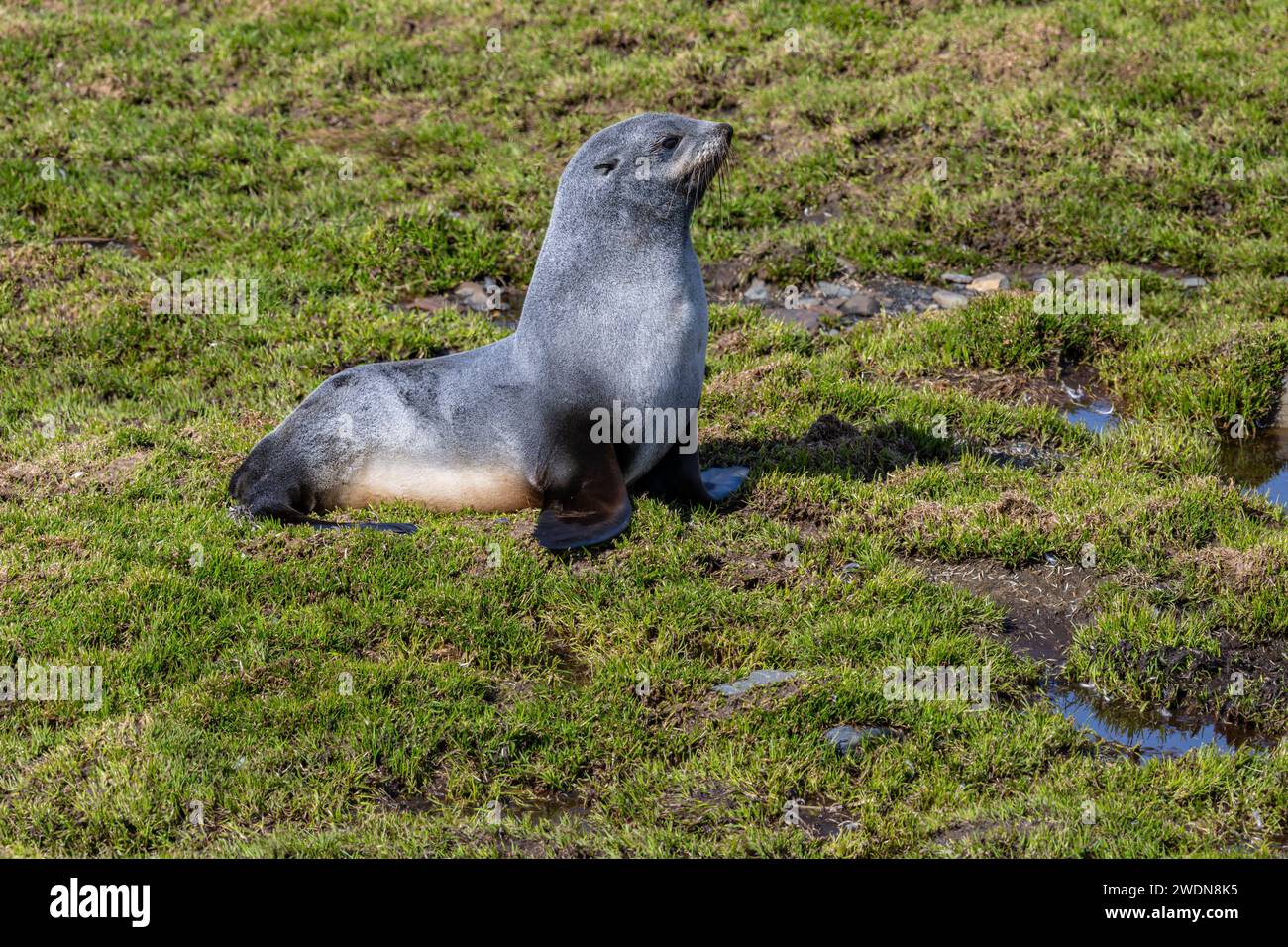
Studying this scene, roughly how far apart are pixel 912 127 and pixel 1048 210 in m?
1.62

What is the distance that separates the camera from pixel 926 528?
21.1 ft

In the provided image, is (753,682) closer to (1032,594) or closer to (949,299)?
(1032,594)

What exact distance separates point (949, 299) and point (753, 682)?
487 centimetres

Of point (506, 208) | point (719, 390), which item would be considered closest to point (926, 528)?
point (719, 390)

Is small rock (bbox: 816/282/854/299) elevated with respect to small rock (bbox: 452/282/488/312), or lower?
elevated

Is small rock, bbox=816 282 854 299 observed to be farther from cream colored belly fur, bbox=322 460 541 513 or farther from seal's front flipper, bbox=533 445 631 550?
cream colored belly fur, bbox=322 460 541 513

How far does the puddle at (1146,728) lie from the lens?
5.01 m

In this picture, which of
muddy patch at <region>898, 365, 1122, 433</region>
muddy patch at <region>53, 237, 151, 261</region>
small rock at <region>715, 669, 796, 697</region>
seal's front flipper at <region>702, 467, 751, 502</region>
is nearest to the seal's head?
seal's front flipper at <region>702, 467, 751, 502</region>

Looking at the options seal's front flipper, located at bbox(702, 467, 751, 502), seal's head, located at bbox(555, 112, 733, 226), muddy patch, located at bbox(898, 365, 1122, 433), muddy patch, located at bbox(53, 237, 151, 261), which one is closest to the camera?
seal's head, located at bbox(555, 112, 733, 226)

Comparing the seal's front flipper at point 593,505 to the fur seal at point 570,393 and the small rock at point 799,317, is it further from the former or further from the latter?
the small rock at point 799,317

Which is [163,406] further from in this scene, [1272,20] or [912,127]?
[1272,20]

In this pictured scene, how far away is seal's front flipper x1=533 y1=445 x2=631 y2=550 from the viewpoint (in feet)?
20.6
